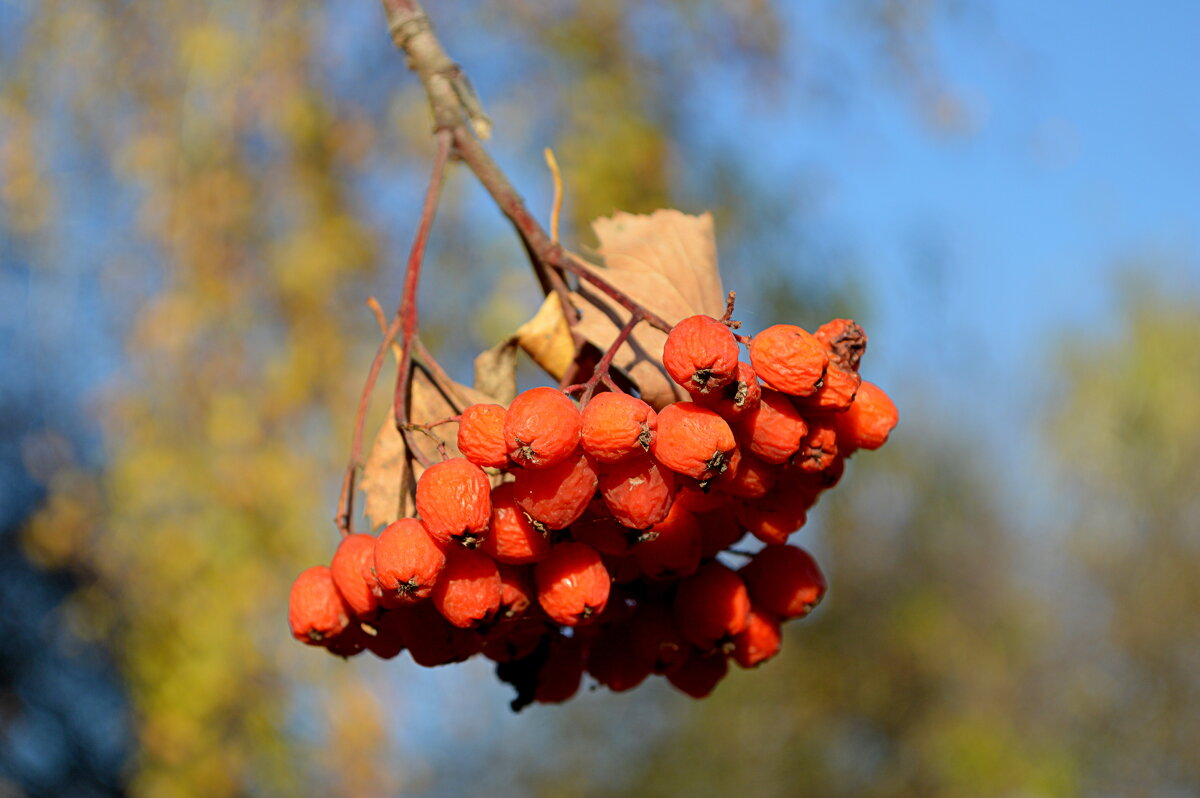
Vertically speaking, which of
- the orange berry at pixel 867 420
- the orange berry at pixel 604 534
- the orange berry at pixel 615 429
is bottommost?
the orange berry at pixel 604 534

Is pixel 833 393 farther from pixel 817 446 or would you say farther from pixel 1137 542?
pixel 1137 542

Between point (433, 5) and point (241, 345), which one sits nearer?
point (241, 345)

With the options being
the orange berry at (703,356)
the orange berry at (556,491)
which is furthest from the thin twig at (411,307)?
the orange berry at (703,356)

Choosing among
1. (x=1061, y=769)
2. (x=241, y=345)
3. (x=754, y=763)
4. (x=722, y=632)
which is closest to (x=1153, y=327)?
(x=1061, y=769)

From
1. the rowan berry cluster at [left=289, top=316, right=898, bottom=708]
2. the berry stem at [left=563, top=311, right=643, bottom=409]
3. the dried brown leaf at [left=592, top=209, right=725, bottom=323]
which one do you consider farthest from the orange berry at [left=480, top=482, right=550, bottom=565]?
the dried brown leaf at [left=592, top=209, right=725, bottom=323]

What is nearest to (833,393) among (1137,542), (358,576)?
(358,576)

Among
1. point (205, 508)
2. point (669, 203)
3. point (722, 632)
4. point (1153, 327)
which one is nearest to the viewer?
point (722, 632)

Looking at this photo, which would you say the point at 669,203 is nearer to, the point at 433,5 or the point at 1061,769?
the point at 433,5

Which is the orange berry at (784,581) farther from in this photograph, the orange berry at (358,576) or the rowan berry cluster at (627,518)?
the orange berry at (358,576)
